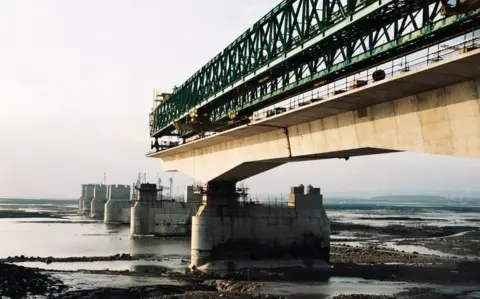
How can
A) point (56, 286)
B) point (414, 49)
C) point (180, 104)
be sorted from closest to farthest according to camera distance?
point (414, 49) → point (56, 286) → point (180, 104)

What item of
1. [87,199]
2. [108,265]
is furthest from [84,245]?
[87,199]

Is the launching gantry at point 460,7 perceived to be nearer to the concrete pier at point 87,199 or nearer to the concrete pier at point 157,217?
the concrete pier at point 157,217

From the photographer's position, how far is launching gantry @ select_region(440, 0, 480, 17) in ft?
56.2

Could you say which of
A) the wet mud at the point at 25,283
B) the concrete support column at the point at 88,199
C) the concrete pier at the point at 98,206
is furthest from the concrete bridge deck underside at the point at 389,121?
the concrete support column at the point at 88,199

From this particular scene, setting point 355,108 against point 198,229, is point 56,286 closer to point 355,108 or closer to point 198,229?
point 198,229

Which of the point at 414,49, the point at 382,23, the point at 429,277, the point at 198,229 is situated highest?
the point at 382,23

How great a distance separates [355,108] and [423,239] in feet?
193

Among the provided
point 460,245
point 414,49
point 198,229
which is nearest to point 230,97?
point 198,229

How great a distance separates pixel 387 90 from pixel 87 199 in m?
153

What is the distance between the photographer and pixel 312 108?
25.2m

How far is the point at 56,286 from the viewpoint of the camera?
33250mm

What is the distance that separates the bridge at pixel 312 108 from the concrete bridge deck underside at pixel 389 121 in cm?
5

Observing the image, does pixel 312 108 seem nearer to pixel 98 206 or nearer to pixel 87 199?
pixel 98 206

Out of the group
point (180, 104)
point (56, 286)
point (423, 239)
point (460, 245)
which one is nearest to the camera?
point (56, 286)
